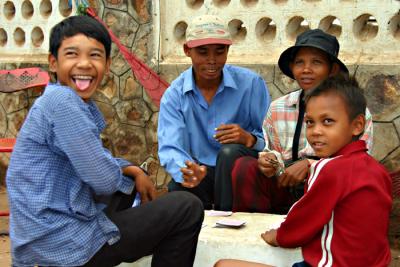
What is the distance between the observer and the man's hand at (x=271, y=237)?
2473mm

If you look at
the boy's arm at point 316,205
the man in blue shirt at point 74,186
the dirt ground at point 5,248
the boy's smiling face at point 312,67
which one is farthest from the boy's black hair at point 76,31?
the dirt ground at point 5,248

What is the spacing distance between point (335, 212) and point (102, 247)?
2.76 feet

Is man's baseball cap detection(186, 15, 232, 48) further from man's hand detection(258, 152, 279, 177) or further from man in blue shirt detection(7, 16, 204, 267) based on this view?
man in blue shirt detection(7, 16, 204, 267)

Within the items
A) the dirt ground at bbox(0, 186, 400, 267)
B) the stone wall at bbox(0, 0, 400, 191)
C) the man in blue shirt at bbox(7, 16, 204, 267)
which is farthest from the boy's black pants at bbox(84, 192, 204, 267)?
the stone wall at bbox(0, 0, 400, 191)

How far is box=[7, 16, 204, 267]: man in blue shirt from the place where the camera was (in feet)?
6.61

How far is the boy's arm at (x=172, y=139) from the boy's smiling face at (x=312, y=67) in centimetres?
74

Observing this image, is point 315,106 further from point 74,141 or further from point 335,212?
point 74,141

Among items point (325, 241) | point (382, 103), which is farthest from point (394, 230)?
point (325, 241)

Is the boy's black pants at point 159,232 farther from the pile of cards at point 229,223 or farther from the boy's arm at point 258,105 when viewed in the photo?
the boy's arm at point 258,105

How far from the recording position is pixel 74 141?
6.55 feet

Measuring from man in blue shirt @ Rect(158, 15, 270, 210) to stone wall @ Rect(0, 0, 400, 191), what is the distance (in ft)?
2.48

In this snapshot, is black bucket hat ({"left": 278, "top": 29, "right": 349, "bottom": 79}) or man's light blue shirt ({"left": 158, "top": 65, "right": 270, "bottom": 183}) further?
man's light blue shirt ({"left": 158, "top": 65, "right": 270, "bottom": 183})

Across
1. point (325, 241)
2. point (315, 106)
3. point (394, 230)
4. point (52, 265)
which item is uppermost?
point (315, 106)

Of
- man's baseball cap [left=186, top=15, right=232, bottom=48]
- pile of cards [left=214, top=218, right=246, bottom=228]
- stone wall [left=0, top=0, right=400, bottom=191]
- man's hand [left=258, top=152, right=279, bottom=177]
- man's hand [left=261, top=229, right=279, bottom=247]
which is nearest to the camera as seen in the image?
man's hand [left=261, top=229, right=279, bottom=247]
